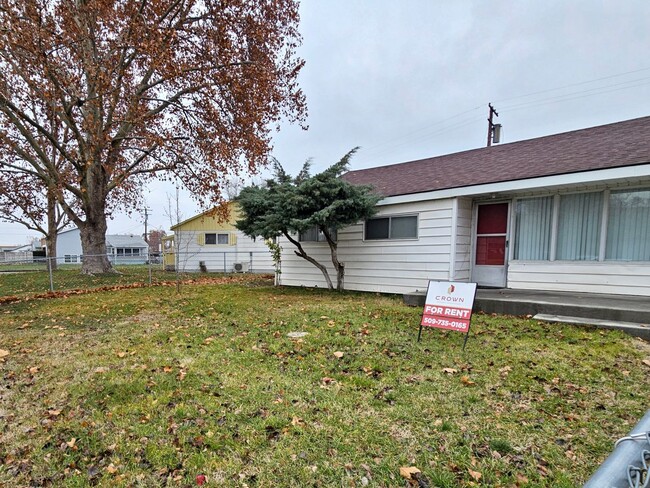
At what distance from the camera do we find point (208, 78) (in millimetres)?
12086

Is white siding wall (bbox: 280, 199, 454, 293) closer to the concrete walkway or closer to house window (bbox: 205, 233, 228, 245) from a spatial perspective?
the concrete walkway

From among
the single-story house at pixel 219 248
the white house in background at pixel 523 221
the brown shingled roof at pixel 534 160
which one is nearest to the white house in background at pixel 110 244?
the single-story house at pixel 219 248

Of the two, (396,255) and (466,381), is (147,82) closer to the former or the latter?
(396,255)

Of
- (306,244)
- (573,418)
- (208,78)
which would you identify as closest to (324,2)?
(208,78)

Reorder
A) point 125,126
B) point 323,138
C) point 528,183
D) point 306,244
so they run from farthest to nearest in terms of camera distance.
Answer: point 323,138 < point 125,126 < point 306,244 < point 528,183

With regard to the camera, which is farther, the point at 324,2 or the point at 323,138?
the point at 323,138

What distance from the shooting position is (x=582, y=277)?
656 centimetres

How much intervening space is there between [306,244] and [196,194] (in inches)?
237

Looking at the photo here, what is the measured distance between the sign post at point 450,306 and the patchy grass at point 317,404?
12.1 inches

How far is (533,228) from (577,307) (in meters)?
2.37

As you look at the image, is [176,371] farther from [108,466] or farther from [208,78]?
[208,78]

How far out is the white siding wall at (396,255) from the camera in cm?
791

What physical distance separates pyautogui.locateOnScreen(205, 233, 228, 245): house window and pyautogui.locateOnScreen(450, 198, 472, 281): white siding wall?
53.9 ft

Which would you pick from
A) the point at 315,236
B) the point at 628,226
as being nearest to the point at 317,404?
the point at 628,226
